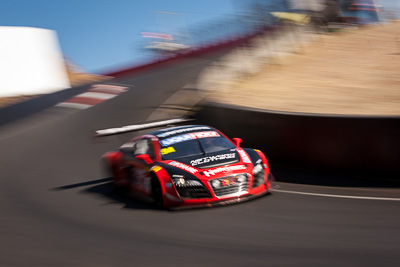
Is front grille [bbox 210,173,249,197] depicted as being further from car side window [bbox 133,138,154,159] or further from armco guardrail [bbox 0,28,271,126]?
armco guardrail [bbox 0,28,271,126]

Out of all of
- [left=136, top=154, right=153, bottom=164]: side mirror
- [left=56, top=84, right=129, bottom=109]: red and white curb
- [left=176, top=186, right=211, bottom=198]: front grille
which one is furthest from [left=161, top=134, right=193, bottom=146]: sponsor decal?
[left=56, top=84, right=129, bottom=109]: red and white curb

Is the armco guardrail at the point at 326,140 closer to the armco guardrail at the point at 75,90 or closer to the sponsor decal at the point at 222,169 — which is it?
the sponsor decal at the point at 222,169

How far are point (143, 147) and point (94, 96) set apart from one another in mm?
12140

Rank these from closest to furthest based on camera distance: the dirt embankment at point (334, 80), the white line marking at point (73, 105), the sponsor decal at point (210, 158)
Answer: the sponsor decal at point (210, 158), the dirt embankment at point (334, 80), the white line marking at point (73, 105)

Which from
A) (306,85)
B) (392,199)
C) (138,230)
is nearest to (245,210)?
(138,230)

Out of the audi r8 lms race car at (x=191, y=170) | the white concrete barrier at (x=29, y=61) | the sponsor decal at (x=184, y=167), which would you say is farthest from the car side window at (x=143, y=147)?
the white concrete barrier at (x=29, y=61)

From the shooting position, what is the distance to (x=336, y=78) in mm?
20500

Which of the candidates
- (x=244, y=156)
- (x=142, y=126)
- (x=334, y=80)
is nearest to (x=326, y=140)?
(x=244, y=156)

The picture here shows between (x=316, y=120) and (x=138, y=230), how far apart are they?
457 cm

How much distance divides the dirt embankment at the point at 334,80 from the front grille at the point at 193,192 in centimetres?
728

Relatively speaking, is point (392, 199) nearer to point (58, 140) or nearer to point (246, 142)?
point (246, 142)

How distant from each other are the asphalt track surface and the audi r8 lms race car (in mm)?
201

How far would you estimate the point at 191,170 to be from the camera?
9.26 meters

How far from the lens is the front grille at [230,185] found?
9023mm
